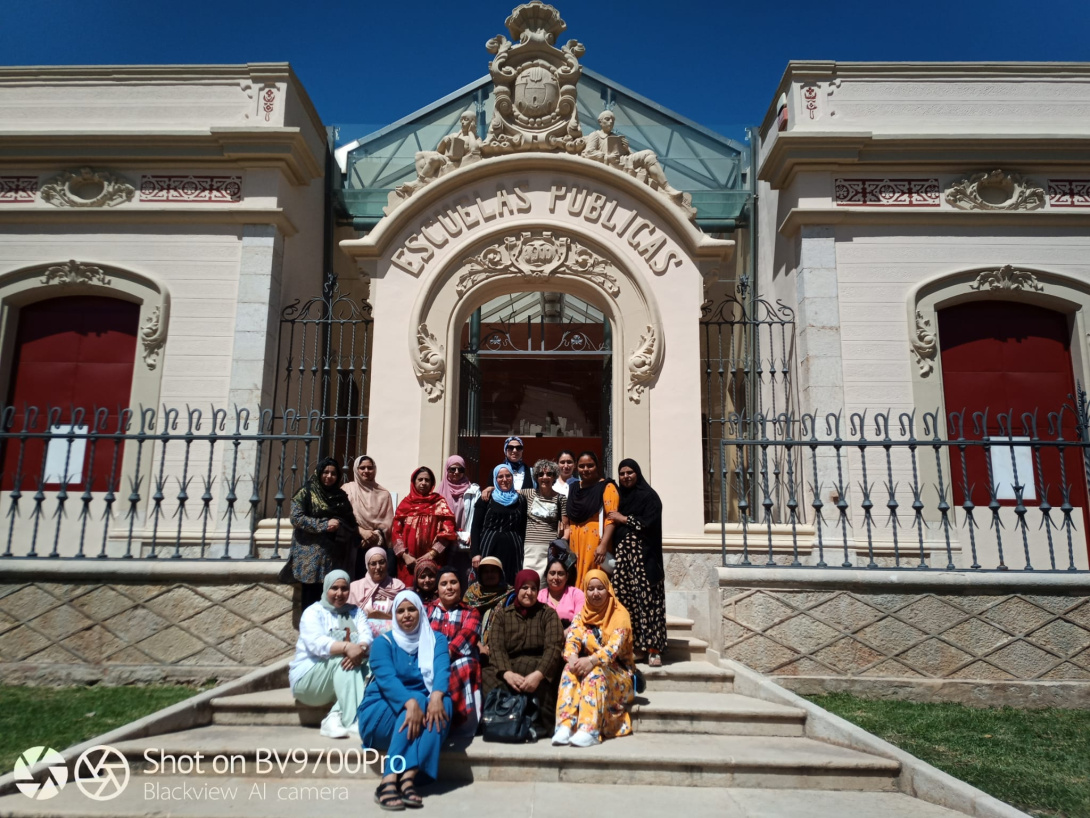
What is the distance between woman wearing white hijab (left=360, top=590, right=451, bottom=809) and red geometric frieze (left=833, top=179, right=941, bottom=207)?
6.97 meters

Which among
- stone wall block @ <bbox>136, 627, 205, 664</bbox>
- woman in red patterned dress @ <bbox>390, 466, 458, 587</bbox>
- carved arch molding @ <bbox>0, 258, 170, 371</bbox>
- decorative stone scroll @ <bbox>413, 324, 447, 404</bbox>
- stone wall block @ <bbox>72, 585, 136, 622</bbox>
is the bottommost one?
stone wall block @ <bbox>136, 627, 205, 664</bbox>

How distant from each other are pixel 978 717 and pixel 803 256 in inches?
201

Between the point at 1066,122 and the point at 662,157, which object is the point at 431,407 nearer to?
the point at 662,157

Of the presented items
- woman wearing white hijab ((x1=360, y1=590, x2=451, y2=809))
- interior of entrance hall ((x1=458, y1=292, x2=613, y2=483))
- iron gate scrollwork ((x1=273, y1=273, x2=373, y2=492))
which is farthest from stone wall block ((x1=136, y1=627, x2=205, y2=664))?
interior of entrance hall ((x1=458, y1=292, x2=613, y2=483))

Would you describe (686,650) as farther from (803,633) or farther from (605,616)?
(605,616)

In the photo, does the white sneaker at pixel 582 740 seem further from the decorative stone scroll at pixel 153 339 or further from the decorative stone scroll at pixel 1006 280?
the decorative stone scroll at pixel 1006 280

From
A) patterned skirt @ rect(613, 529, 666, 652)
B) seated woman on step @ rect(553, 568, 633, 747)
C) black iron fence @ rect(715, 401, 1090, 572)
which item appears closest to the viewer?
seated woman on step @ rect(553, 568, 633, 747)

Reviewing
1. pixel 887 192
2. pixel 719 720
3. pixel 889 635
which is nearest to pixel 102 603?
pixel 719 720

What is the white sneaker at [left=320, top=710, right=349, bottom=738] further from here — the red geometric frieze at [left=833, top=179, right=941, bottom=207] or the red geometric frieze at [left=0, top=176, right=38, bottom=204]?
the red geometric frieze at [left=0, top=176, right=38, bottom=204]

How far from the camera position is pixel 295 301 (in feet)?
30.7

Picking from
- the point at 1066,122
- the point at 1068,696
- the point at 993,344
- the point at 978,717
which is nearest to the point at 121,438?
the point at 978,717

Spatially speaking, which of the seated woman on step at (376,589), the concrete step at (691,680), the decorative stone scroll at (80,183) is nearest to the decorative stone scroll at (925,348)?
the concrete step at (691,680)

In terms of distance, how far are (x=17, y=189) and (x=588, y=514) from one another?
7.85m

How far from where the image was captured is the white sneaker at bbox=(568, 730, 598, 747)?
14.5ft
